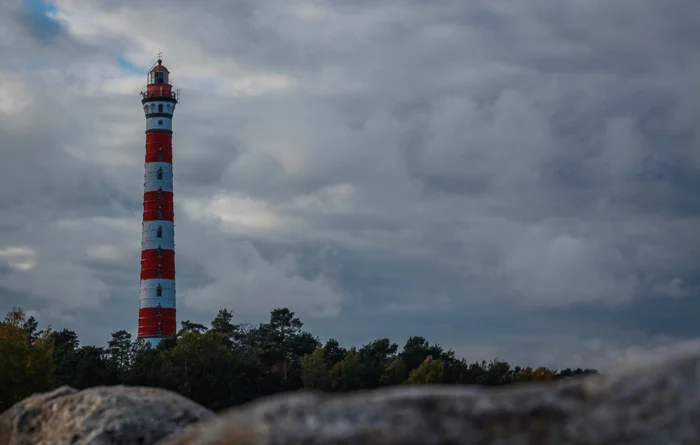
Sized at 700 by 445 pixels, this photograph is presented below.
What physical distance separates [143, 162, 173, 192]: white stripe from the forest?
13.9 meters

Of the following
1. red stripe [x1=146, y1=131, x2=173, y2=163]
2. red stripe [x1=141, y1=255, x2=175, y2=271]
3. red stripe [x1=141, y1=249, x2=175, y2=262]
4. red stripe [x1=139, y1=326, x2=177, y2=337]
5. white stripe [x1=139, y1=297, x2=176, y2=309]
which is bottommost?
red stripe [x1=139, y1=326, x2=177, y2=337]

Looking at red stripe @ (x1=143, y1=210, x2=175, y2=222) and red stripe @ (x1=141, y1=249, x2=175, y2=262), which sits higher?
red stripe @ (x1=143, y1=210, x2=175, y2=222)

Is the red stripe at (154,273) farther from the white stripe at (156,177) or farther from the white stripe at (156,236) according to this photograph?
the white stripe at (156,177)

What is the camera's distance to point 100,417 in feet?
36.7

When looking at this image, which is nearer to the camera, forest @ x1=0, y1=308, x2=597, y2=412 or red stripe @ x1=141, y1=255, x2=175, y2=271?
forest @ x1=0, y1=308, x2=597, y2=412

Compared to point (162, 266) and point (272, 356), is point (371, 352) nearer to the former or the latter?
point (272, 356)

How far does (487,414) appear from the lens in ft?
19.2

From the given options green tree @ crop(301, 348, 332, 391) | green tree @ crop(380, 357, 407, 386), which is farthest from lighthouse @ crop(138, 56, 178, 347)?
green tree @ crop(380, 357, 407, 386)

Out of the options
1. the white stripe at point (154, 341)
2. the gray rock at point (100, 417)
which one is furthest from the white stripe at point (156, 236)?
the gray rock at point (100, 417)

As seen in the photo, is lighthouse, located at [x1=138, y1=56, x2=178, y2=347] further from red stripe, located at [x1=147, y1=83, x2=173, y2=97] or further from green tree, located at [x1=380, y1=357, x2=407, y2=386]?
green tree, located at [x1=380, y1=357, x2=407, y2=386]

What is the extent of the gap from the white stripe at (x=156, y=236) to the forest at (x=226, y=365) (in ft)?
28.3

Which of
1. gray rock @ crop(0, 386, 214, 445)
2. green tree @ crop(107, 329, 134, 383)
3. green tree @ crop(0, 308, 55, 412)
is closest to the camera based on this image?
gray rock @ crop(0, 386, 214, 445)

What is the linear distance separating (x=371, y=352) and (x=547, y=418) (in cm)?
10569

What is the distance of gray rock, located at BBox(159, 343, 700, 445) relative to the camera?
18.8 ft
